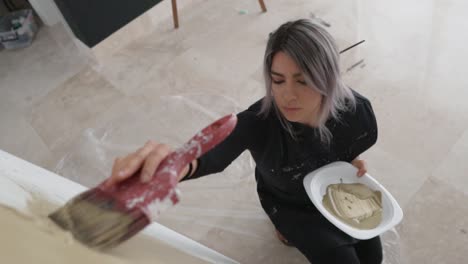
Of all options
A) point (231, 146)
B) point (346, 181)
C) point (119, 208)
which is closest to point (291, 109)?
point (231, 146)

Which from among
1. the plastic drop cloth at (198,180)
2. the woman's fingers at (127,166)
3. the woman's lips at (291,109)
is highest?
the woman's fingers at (127,166)

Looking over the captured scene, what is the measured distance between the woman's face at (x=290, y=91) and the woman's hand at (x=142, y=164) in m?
0.33

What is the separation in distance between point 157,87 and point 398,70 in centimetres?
108

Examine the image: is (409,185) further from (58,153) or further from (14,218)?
(58,153)

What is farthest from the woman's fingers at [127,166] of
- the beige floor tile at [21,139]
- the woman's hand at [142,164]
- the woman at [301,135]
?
the beige floor tile at [21,139]

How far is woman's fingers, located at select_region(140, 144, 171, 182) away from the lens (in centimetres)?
44

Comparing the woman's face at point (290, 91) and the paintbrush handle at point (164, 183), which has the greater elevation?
the paintbrush handle at point (164, 183)

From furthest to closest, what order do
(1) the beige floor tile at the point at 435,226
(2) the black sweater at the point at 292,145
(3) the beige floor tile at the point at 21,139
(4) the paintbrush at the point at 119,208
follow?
(3) the beige floor tile at the point at 21,139, (1) the beige floor tile at the point at 435,226, (2) the black sweater at the point at 292,145, (4) the paintbrush at the point at 119,208

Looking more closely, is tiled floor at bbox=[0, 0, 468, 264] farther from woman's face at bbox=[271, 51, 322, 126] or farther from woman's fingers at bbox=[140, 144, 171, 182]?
woman's fingers at bbox=[140, 144, 171, 182]

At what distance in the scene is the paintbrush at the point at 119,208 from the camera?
414 mm

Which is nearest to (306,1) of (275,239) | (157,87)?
(157,87)

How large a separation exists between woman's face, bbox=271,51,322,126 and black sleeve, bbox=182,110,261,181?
3.2 inches

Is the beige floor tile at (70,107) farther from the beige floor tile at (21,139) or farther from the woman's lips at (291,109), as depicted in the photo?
the woman's lips at (291,109)

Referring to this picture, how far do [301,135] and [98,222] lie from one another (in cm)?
55
